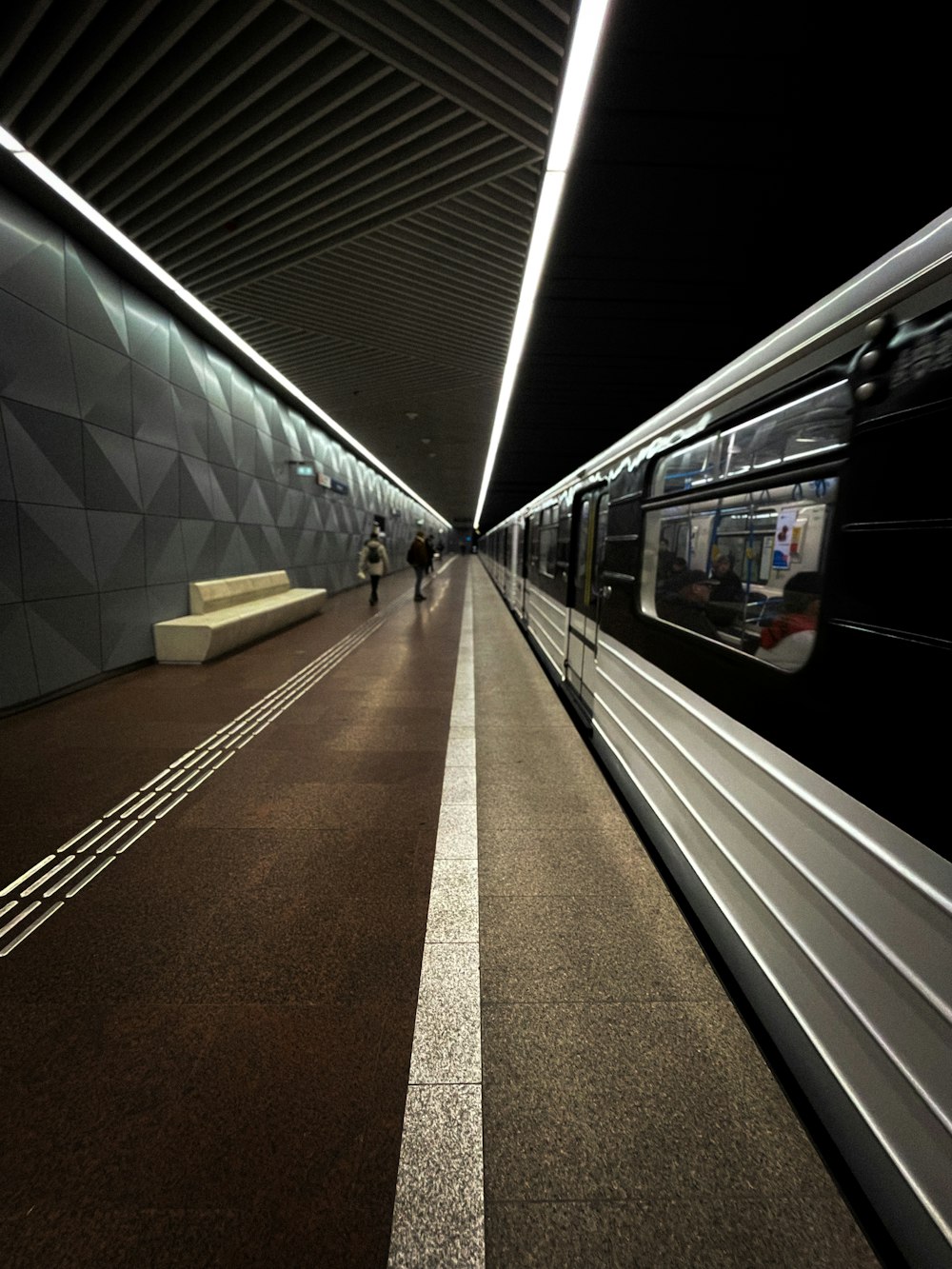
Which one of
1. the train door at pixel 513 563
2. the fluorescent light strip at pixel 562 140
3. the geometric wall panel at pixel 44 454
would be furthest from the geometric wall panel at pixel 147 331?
the train door at pixel 513 563

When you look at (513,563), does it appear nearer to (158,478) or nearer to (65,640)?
(158,478)

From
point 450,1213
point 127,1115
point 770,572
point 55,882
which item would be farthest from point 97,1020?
point 770,572

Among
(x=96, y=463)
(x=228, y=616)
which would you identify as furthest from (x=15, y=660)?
(x=228, y=616)

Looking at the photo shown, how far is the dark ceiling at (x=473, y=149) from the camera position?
2.70 m

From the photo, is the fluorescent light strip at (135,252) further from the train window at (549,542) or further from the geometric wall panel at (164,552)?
the train window at (549,542)

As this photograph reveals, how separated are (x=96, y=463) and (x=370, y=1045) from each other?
5.73 m

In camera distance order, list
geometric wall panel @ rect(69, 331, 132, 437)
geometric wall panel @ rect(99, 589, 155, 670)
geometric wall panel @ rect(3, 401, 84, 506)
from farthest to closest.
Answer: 1. geometric wall panel @ rect(99, 589, 155, 670)
2. geometric wall panel @ rect(69, 331, 132, 437)
3. geometric wall panel @ rect(3, 401, 84, 506)

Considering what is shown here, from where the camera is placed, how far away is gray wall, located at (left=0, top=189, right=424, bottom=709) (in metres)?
4.38

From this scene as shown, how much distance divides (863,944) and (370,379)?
31.4ft

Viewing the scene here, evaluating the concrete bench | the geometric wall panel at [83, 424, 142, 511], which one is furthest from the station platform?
the geometric wall panel at [83, 424, 142, 511]

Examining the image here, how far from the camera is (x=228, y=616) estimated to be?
6.99m

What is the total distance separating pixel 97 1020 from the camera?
168 cm

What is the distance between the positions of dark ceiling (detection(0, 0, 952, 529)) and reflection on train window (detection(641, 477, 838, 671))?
222cm

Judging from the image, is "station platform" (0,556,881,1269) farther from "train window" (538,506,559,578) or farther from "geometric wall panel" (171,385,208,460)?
"geometric wall panel" (171,385,208,460)
